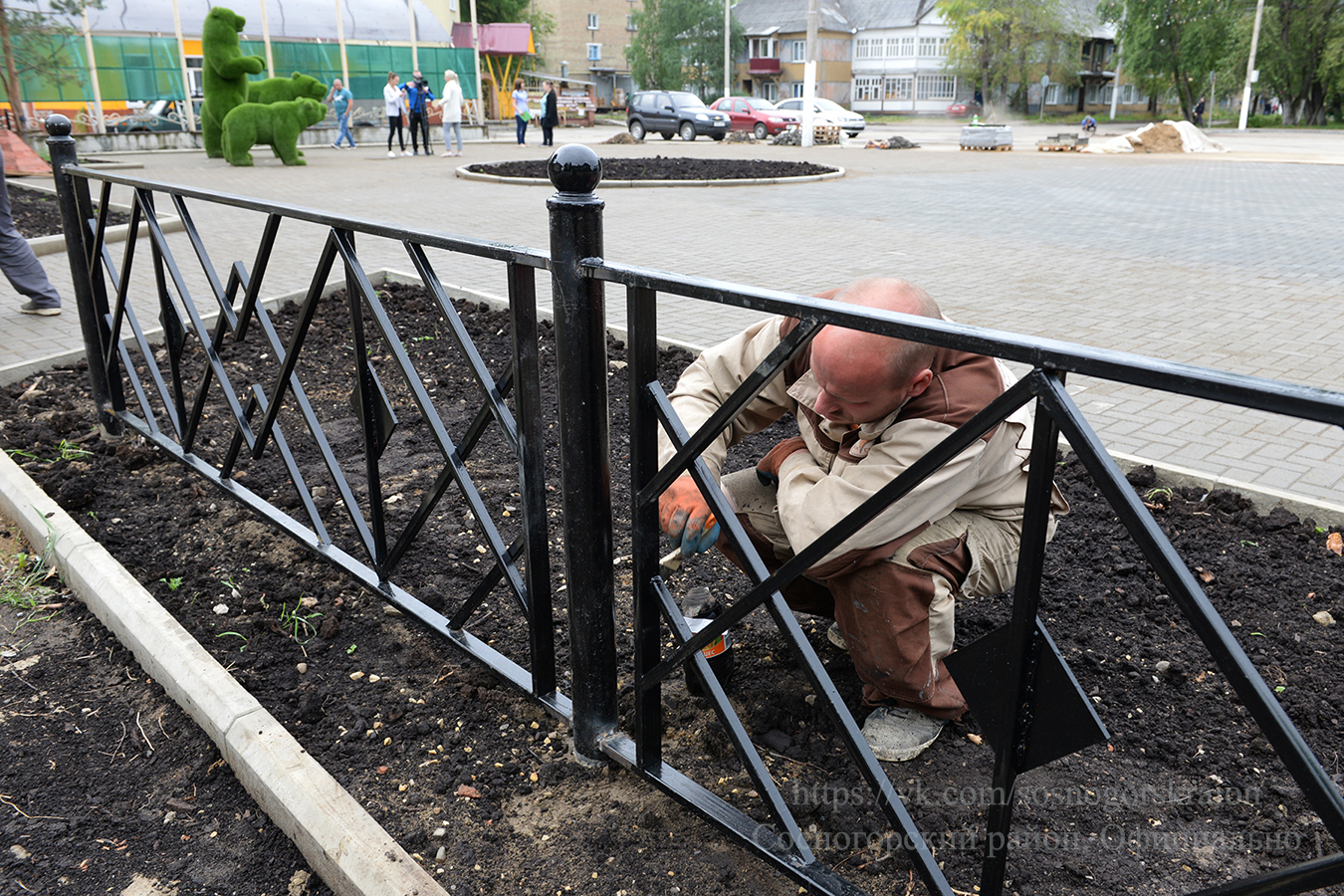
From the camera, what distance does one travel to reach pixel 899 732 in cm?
217

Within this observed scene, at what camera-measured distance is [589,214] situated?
173cm

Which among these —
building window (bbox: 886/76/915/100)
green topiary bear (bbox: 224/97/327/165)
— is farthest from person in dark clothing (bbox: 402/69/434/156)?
→ building window (bbox: 886/76/915/100)

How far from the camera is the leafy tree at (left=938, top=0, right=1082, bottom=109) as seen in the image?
52.4 metres

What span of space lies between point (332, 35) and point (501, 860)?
100 feet

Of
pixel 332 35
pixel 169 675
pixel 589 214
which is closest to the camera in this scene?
pixel 589 214

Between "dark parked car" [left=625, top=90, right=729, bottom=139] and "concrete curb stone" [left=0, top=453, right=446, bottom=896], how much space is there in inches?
1055

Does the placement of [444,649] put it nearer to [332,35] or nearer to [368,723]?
[368,723]

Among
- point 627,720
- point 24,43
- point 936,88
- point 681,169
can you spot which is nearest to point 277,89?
point 24,43

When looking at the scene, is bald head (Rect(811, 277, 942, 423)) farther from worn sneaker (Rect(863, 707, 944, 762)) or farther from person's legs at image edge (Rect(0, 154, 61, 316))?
person's legs at image edge (Rect(0, 154, 61, 316))

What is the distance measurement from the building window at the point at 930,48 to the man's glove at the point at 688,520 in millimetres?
72721

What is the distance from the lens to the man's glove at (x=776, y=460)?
2395 mm

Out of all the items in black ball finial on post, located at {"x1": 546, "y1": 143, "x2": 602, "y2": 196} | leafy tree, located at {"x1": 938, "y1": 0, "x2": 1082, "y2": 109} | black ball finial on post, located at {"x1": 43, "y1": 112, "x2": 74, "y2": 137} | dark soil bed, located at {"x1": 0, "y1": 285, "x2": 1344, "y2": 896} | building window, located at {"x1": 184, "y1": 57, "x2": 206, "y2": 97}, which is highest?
leafy tree, located at {"x1": 938, "y1": 0, "x2": 1082, "y2": 109}

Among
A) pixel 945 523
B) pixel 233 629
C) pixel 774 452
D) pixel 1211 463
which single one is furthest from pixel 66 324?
pixel 1211 463

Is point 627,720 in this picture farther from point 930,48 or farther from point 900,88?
point 930,48
